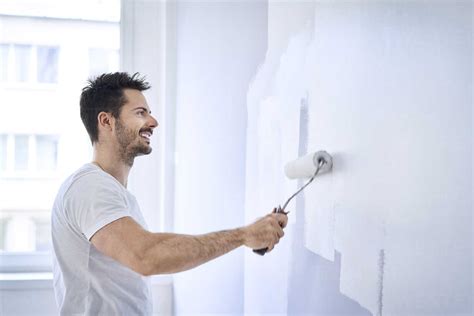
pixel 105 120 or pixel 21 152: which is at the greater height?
pixel 105 120

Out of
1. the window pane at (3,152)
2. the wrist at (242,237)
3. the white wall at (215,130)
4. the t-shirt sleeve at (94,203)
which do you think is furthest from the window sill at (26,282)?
the wrist at (242,237)

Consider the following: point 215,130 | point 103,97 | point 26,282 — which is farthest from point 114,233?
point 26,282

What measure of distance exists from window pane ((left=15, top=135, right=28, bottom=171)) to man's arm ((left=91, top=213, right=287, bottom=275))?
5.77 ft

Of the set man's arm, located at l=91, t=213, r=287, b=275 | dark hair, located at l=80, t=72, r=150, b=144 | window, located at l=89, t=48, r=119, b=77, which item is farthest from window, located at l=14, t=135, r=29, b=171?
man's arm, located at l=91, t=213, r=287, b=275

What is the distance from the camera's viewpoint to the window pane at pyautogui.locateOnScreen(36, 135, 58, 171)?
9.24 feet

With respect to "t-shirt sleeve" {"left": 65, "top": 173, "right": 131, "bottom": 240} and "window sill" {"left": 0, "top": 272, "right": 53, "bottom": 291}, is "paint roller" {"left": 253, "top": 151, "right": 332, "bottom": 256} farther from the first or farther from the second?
"window sill" {"left": 0, "top": 272, "right": 53, "bottom": 291}

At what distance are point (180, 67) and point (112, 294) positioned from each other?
138 cm

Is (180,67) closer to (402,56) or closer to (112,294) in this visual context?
(112,294)

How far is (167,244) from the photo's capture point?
1.16m

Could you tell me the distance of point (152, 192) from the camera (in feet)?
9.00

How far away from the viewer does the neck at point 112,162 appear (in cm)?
153

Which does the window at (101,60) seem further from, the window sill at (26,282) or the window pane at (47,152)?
the window sill at (26,282)

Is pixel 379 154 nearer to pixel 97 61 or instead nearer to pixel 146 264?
pixel 146 264

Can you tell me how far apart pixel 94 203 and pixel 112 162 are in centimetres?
31
